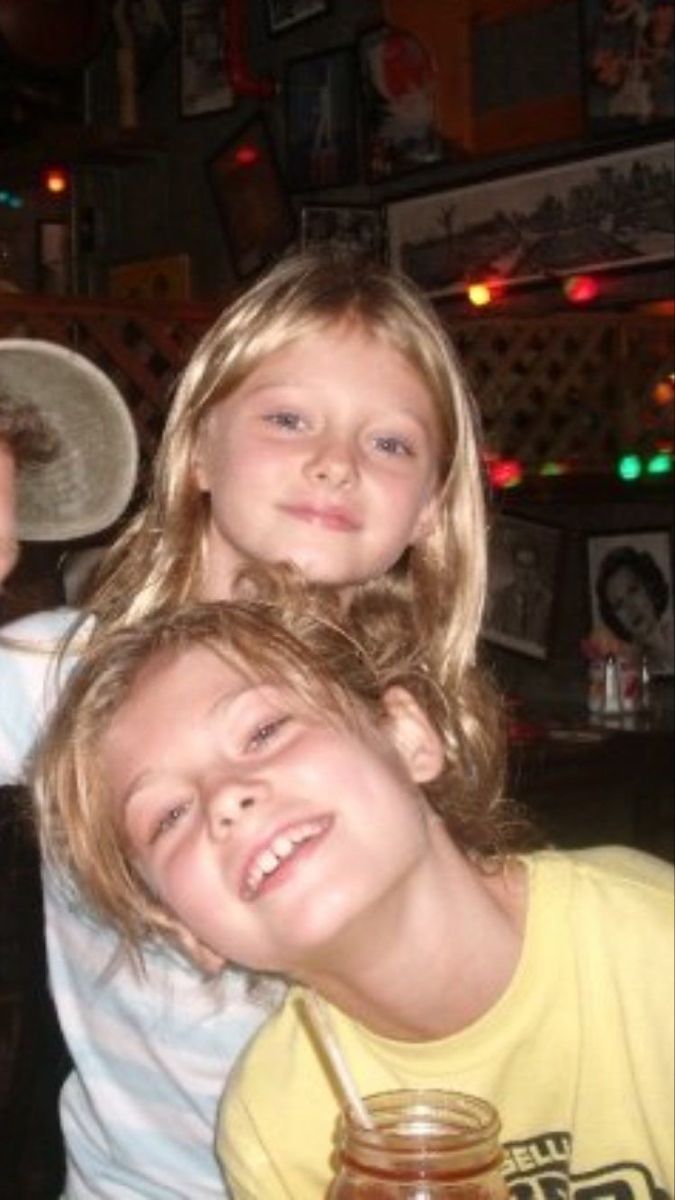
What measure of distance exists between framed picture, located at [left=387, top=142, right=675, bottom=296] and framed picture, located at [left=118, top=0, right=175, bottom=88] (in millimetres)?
2078

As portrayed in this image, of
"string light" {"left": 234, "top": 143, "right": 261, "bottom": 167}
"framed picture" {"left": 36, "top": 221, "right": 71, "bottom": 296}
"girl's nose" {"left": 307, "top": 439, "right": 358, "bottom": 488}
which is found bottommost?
"girl's nose" {"left": 307, "top": 439, "right": 358, "bottom": 488}

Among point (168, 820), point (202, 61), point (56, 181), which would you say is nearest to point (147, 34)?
point (202, 61)

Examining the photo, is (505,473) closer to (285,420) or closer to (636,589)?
(636,589)

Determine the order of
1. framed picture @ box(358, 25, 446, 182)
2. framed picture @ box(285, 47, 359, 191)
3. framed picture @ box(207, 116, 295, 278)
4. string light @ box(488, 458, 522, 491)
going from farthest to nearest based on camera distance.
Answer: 1. framed picture @ box(207, 116, 295, 278)
2. framed picture @ box(285, 47, 359, 191)
3. framed picture @ box(358, 25, 446, 182)
4. string light @ box(488, 458, 522, 491)

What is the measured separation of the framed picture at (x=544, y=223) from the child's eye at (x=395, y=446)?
3576 mm

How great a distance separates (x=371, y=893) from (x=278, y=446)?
1.37 ft

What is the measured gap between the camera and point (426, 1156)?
26.7 inches

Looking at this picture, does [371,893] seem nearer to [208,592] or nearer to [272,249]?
[208,592]

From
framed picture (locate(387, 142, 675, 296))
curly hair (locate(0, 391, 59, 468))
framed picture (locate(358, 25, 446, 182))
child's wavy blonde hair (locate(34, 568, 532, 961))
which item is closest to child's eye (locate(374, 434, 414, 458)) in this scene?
child's wavy blonde hair (locate(34, 568, 532, 961))

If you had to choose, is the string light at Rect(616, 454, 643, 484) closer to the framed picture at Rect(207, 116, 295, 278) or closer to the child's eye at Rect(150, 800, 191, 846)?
the framed picture at Rect(207, 116, 295, 278)

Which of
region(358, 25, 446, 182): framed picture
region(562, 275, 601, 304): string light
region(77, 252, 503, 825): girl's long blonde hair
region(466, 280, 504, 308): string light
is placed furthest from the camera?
region(358, 25, 446, 182): framed picture

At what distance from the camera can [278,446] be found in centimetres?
120

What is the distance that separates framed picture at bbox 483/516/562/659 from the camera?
4129 millimetres

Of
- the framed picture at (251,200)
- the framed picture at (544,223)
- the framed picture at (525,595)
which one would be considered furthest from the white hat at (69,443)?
the framed picture at (251,200)
